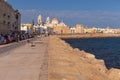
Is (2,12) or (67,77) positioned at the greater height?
(2,12)

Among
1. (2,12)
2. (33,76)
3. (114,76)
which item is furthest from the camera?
(2,12)

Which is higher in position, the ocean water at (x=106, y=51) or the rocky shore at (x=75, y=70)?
the rocky shore at (x=75, y=70)

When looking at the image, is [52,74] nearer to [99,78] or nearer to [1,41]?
[99,78]

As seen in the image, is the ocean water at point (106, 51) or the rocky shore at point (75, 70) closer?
the rocky shore at point (75, 70)

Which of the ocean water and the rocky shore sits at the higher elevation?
the rocky shore

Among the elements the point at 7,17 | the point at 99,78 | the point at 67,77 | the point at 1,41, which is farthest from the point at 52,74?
the point at 7,17

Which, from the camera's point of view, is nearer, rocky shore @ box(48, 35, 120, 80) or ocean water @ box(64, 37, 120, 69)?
rocky shore @ box(48, 35, 120, 80)

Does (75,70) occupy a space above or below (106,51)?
above

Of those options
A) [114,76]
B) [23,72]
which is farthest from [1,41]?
[23,72]

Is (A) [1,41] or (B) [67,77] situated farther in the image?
(A) [1,41]

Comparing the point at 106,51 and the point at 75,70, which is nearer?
the point at 75,70

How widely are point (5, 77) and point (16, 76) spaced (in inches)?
16.6

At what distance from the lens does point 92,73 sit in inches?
615

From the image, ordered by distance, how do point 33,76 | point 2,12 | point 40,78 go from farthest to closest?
point 2,12 < point 33,76 < point 40,78
